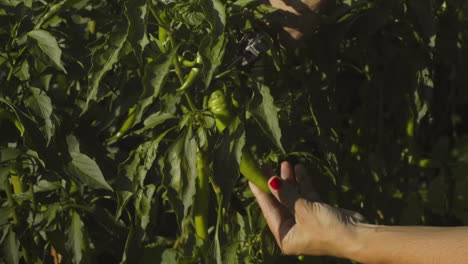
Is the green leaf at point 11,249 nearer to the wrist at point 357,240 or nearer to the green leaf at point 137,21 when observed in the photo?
the green leaf at point 137,21

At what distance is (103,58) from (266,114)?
0.40m

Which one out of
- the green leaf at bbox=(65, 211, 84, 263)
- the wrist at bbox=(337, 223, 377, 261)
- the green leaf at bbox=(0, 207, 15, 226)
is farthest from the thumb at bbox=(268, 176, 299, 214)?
the green leaf at bbox=(0, 207, 15, 226)

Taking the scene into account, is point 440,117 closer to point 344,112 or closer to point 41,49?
point 344,112

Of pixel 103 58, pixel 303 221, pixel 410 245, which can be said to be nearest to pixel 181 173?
pixel 103 58

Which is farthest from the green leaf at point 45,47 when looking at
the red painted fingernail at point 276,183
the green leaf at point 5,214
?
the red painted fingernail at point 276,183

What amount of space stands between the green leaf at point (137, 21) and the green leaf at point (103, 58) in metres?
0.06

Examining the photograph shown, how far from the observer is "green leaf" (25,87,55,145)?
1683mm

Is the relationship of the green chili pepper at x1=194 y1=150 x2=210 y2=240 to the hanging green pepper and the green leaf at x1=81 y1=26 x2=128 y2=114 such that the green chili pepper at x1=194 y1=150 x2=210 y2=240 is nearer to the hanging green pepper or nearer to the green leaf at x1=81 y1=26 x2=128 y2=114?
the hanging green pepper

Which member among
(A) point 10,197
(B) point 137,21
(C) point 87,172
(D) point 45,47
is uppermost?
(B) point 137,21

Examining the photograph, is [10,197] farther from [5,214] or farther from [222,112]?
[222,112]

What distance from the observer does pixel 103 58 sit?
1563 mm

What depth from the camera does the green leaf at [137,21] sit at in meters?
1.49

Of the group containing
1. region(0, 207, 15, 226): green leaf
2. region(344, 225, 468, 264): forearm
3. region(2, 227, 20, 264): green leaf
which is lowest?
region(2, 227, 20, 264): green leaf

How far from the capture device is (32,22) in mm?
1732
